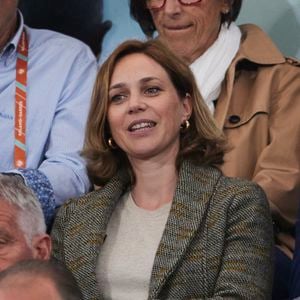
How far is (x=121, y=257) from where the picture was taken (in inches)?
65.2

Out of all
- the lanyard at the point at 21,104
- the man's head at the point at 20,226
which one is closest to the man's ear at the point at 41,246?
the man's head at the point at 20,226

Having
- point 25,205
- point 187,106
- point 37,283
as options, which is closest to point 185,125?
point 187,106

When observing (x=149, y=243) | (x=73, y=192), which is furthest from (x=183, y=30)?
(x=149, y=243)

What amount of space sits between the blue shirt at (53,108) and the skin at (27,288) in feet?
2.24

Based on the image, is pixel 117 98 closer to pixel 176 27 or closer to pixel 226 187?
pixel 226 187

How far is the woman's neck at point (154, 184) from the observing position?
1724 mm

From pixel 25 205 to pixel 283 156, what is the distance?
0.61 m

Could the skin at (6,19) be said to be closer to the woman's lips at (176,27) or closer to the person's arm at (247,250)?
the woman's lips at (176,27)

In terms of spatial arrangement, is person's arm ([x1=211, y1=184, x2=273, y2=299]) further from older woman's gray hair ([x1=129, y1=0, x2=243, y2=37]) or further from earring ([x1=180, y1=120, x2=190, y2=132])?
older woman's gray hair ([x1=129, y1=0, x2=243, y2=37])

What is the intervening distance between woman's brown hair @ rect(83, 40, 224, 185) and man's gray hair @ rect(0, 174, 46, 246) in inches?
8.5

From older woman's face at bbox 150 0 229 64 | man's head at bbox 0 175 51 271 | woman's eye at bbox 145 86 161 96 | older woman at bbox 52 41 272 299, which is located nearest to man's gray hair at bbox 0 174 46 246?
man's head at bbox 0 175 51 271

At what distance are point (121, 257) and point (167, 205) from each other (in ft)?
0.45

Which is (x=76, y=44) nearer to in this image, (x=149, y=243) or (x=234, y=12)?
(x=234, y=12)

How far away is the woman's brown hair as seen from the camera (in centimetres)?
177
